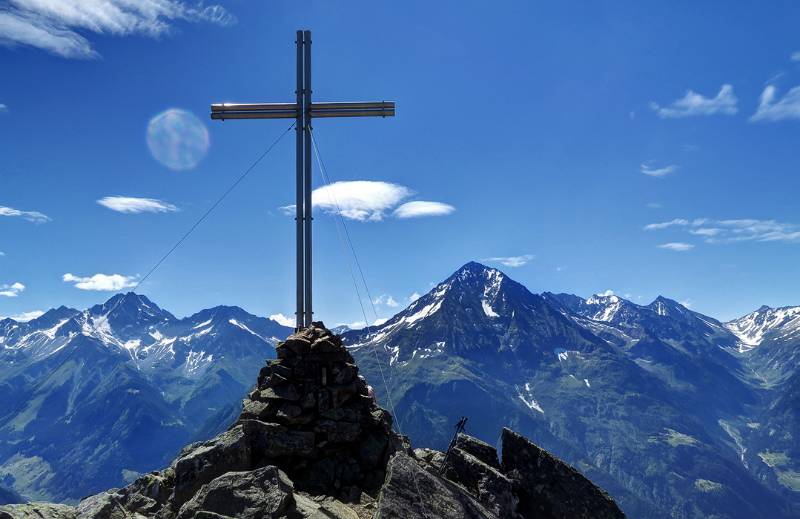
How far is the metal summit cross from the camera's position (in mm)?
26719

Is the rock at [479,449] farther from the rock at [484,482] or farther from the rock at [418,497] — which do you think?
the rock at [418,497]

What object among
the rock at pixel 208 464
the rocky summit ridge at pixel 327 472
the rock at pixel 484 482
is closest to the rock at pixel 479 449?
the rocky summit ridge at pixel 327 472

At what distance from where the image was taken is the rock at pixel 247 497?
51.6 ft

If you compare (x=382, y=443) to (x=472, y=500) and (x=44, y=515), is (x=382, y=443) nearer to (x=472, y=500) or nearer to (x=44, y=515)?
(x=472, y=500)

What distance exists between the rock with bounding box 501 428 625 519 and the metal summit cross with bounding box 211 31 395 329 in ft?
39.1

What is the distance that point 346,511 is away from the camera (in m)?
17.8

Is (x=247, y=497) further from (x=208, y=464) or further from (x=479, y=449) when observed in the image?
(x=479, y=449)

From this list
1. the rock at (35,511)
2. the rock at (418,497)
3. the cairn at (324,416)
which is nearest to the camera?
the rock at (418,497)

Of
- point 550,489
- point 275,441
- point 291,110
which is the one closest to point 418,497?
point 550,489

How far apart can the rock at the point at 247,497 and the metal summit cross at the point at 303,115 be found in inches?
426

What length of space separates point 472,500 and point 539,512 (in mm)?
4063

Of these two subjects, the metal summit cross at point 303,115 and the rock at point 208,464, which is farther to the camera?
the metal summit cross at point 303,115

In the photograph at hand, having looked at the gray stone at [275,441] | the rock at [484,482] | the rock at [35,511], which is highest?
the gray stone at [275,441]

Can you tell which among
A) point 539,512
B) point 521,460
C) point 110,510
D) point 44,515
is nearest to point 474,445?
point 521,460
